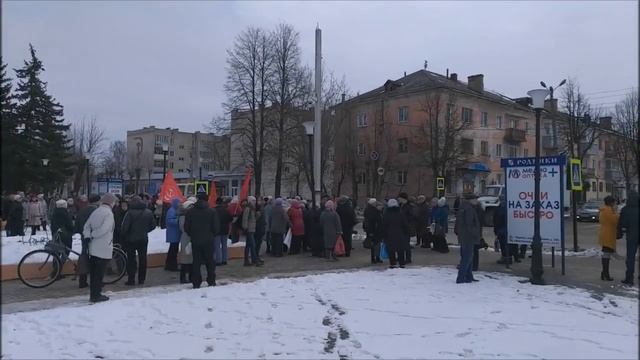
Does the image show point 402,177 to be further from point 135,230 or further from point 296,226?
point 135,230

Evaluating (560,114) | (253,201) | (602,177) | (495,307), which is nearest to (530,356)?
(495,307)

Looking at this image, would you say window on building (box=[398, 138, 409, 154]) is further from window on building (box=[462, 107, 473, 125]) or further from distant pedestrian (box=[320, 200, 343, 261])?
distant pedestrian (box=[320, 200, 343, 261])

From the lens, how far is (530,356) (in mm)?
6582

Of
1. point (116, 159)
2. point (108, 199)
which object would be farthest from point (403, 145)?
point (116, 159)

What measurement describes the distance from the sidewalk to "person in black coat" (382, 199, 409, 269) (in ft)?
2.37

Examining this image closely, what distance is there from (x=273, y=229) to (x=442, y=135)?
31772 millimetres

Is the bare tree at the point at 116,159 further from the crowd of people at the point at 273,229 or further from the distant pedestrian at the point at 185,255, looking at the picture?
the distant pedestrian at the point at 185,255

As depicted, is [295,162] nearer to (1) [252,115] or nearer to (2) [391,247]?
(1) [252,115]

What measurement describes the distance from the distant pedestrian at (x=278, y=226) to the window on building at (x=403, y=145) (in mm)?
36923

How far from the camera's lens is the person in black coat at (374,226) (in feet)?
49.9

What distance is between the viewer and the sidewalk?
33.8 ft

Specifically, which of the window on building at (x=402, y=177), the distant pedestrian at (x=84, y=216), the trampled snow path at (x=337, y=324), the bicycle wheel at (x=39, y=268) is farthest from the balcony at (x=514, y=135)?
the bicycle wheel at (x=39, y=268)

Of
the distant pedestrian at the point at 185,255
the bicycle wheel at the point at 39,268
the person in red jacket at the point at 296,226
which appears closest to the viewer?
the bicycle wheel at the point at 39,268

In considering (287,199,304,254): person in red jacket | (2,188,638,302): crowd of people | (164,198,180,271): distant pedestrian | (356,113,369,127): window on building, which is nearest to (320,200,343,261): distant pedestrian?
(2,188,638,302): crowd of people
